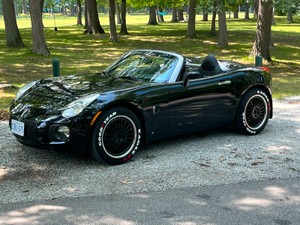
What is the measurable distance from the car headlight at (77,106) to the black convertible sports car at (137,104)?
0.04 ft

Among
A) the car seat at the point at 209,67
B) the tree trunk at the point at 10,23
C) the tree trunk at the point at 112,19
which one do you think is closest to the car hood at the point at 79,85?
the car seat at the point at 209,67

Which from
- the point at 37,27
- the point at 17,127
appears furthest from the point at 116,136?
the point at 37,27

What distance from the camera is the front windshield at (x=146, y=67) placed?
6.22 metres

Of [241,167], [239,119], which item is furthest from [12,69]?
[241,167]

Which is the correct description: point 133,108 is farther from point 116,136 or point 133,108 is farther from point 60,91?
point 60,91

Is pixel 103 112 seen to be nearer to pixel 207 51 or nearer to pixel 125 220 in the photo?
pixel 125 220

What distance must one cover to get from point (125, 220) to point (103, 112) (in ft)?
5.59

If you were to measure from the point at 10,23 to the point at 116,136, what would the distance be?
18.0 meters

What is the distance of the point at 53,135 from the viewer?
5160mm

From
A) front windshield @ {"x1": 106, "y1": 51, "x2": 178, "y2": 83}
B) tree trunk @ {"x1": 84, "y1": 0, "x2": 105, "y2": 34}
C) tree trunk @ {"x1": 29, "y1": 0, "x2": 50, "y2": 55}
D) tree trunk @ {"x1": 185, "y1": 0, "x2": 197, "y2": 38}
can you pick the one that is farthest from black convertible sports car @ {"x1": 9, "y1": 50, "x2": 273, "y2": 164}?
tree trunk @ {"x1": 84, "y1": 0, "x2": 105, "y2": 34}

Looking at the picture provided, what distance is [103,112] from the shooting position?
5336 millimetres

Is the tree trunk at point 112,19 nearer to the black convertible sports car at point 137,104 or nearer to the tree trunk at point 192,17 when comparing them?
the tree trunk at point 192,17

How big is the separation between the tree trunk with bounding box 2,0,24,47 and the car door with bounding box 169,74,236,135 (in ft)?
56.8

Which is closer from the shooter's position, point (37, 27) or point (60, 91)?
point (60, 91)
